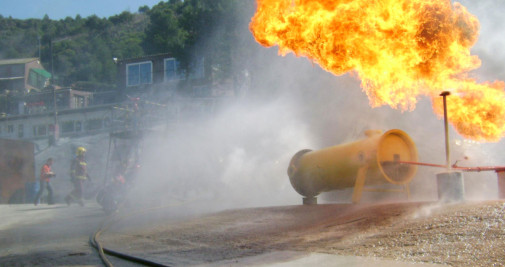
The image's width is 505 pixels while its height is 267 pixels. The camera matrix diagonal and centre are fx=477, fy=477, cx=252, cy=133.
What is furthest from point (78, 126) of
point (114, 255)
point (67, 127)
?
point (114, 255)

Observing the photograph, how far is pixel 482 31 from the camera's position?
1581cm

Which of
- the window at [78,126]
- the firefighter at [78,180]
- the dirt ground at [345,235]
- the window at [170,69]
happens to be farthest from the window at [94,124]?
the dirt ground at [345,235]

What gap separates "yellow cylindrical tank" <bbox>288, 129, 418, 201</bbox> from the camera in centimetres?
Answer: 979

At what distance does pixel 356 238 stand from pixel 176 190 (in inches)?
582

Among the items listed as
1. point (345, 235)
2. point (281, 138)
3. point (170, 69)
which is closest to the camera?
point (345, 235)

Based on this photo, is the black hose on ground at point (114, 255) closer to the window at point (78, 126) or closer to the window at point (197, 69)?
the window at point (197, 69)

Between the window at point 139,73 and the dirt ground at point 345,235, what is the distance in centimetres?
3629

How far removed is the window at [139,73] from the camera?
4506cm

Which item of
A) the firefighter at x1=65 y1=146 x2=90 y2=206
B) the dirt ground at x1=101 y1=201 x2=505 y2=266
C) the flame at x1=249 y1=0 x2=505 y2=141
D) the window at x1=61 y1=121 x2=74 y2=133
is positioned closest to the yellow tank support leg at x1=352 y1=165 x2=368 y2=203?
→ the dirt ground at x1=101 y1=201 x2=505 y2=266

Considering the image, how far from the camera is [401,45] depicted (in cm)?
867

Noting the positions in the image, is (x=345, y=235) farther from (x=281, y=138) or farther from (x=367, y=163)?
(x=281, y=138)

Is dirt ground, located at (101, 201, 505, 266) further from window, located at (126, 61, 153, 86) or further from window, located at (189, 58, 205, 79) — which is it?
window, located at (126, 61, 153, 86)

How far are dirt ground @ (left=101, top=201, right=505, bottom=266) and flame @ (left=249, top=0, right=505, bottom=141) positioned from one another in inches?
91.0

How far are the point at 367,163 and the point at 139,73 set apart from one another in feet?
128
